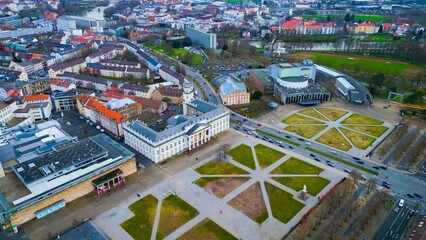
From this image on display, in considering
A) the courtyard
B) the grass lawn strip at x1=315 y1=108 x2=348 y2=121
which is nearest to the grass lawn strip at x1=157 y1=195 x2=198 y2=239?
the courtyard

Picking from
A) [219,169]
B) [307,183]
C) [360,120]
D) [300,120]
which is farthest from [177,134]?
[360,120]

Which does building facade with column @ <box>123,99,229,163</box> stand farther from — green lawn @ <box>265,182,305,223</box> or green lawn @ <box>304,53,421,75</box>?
green lawn @ <box>304,53,421,75</box>

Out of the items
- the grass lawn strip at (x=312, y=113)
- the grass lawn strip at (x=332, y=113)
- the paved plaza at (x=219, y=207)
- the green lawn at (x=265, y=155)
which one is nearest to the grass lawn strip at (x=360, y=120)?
the grass lawn strip at (x=332, y=113)

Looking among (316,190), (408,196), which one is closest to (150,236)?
(316,190)

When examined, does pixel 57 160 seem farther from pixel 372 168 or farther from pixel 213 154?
pixel 372 168

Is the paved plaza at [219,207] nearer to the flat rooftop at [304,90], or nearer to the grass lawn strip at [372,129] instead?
the grass lawn strip at [372,129]
